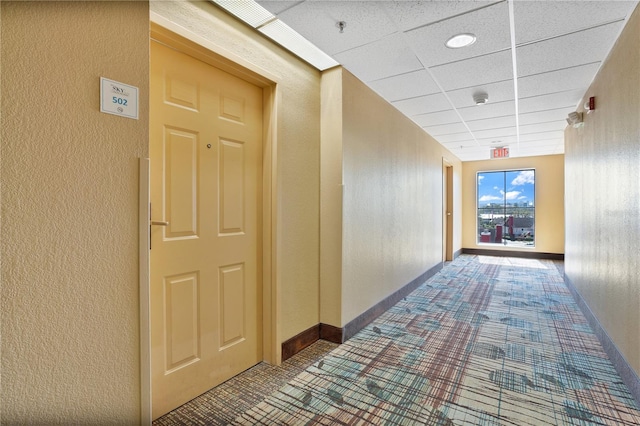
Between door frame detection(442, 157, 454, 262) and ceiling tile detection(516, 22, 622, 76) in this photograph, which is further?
door frame detection(442, 157, 454, 262)

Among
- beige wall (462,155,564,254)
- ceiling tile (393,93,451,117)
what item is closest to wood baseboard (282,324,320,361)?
ceiling tile (393,93,451,117)

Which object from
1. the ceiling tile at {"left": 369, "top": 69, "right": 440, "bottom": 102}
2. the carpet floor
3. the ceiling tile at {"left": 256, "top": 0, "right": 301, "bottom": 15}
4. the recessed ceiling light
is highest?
the ceiling tile at {"left": 369, "top": 69, "right": 440, "bottom": 102}

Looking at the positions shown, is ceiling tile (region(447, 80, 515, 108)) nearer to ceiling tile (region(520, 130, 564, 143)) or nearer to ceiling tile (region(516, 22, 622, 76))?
ceiling tile (region(516, 22, 622, 76))

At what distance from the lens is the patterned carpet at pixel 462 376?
1.91 m

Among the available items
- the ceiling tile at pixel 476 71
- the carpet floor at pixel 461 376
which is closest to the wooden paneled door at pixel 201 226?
the carpet floor at pixel 461 376

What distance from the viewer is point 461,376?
2.34 meters

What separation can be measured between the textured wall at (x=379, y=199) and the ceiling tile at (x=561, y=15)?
1.41 m

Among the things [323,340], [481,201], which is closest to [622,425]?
[323,340]

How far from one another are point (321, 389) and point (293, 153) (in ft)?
5.84

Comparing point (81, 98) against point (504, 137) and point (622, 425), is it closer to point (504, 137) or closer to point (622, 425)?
point (622, 425)

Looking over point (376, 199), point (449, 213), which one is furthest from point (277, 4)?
point (449, 213)

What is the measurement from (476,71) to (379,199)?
157 cm

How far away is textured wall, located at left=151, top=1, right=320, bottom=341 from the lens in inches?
92.6

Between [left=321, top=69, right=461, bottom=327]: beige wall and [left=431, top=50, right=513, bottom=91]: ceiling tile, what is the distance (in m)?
0.76
